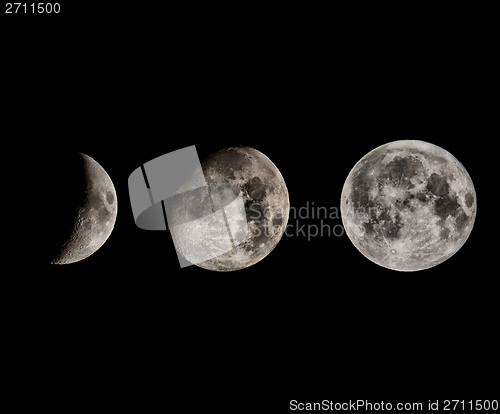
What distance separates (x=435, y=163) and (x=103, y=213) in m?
5.27

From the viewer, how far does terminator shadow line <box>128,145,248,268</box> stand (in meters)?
6.95

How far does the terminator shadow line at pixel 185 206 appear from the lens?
274 inches

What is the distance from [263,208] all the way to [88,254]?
3.18 m

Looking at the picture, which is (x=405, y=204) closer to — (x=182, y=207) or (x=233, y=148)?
(x=233, y=148)

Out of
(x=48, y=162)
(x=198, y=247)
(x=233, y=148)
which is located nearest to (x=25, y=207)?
(x=48, y=162)

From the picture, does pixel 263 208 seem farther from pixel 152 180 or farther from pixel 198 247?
pixel 152 180

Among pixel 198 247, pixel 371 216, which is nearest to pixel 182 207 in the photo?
pixel 198 247

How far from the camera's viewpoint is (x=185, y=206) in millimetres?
7164

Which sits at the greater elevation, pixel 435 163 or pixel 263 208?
pixel 435 163

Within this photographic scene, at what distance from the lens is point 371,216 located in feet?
22.3

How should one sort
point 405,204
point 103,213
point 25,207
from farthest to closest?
1. point 103,213
2. point 25,207
3. point 405,204

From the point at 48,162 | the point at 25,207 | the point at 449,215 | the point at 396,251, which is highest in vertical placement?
the point at 48,162

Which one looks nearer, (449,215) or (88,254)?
(449,215)

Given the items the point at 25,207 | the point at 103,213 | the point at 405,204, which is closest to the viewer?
the point at 405,204
